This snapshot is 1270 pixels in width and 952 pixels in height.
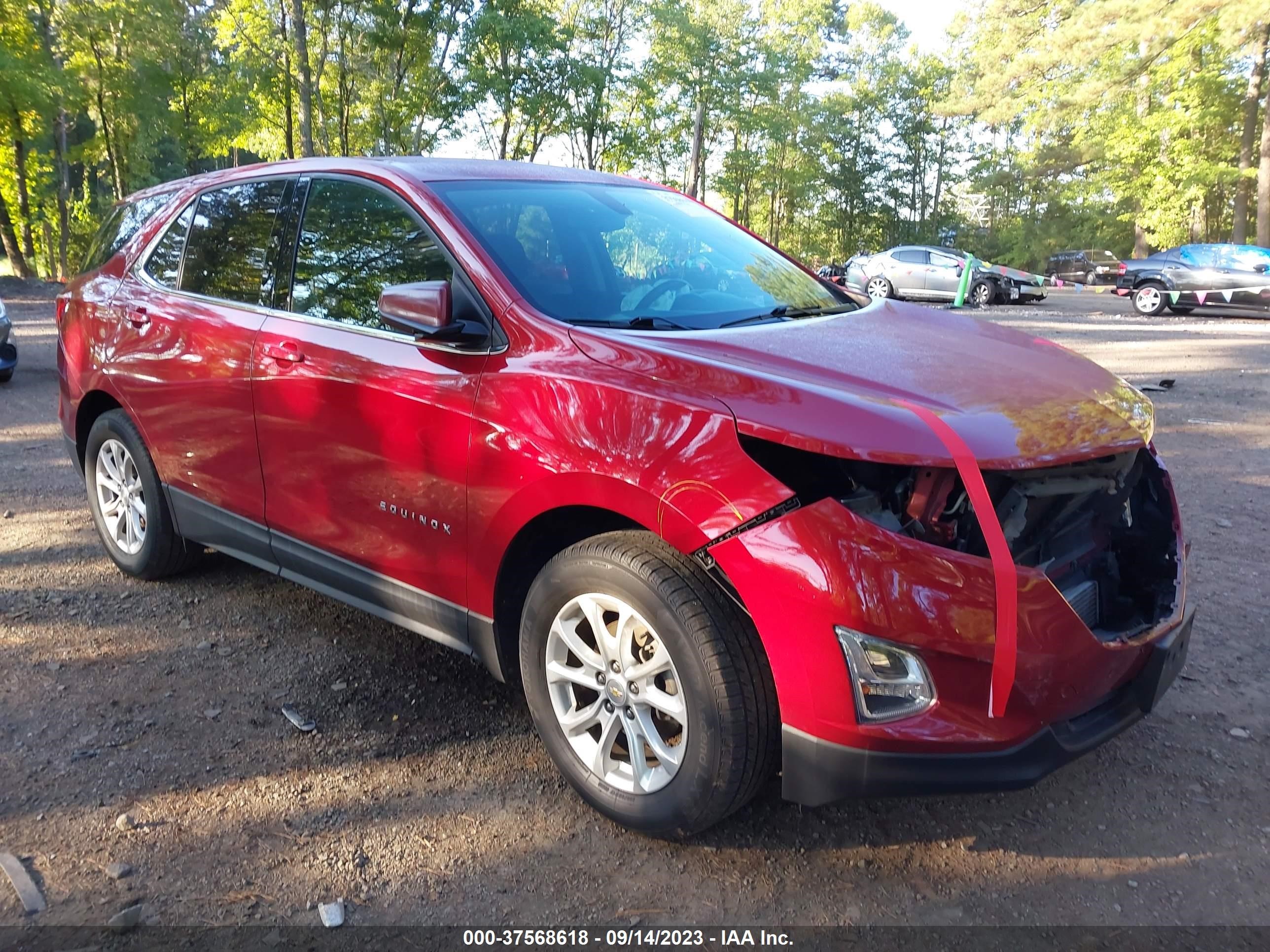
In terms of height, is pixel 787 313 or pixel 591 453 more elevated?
pixel 787 313

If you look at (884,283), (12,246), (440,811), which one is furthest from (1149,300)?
(12,246)

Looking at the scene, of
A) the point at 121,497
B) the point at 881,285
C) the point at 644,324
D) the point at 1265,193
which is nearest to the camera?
the point at 644,324

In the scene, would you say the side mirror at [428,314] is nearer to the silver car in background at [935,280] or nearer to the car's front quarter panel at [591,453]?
the car's front quarter panel at [591,453]

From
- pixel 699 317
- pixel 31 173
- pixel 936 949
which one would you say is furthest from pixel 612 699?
pixel 31 173

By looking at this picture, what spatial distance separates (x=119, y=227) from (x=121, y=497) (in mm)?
1349

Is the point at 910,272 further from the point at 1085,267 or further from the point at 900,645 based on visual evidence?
the point at 900,645

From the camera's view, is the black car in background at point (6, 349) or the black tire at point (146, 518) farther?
the black car in background at point (6, 349)

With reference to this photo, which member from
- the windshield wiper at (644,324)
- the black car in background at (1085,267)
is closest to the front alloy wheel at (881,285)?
the black car in background at (1085,267)

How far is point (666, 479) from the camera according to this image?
7.63 feet

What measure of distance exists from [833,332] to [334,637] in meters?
2.37

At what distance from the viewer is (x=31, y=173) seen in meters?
27.9

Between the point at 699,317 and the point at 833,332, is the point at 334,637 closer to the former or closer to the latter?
the point at 699,317

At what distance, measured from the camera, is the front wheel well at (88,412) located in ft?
14.4

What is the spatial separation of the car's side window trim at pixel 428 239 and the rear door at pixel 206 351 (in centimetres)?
13
